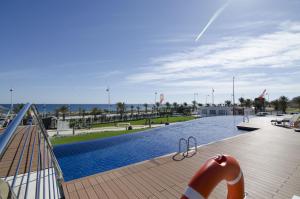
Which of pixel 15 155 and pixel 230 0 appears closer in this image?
pixel 15 155


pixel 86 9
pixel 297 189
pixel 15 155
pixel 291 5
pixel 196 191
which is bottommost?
A: pixel 297 189

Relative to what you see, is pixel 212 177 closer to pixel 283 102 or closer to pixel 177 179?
pixel 177 179

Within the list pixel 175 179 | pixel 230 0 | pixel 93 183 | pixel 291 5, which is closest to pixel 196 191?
pixel 175 179

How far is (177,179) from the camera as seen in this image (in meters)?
4.97

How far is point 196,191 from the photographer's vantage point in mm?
2277

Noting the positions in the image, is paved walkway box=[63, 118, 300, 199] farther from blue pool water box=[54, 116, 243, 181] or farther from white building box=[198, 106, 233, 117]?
white building box=[198, 106, 233, 117]

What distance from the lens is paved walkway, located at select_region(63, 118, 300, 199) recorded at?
4.23m

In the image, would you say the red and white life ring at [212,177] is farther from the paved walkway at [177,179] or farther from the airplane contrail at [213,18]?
the airplane contrail at [213,18]

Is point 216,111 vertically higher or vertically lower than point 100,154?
higher

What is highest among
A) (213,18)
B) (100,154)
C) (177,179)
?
(213,18)

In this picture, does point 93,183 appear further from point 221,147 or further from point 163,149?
point 163,149

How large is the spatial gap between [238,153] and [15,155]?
7668mm

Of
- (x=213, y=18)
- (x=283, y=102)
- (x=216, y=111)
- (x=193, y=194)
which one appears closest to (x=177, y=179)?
(x=193, y=194)

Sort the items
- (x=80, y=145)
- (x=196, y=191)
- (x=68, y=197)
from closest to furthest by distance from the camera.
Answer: (x=196, y=191), (x=68, y=197), (x=80, y=145)
